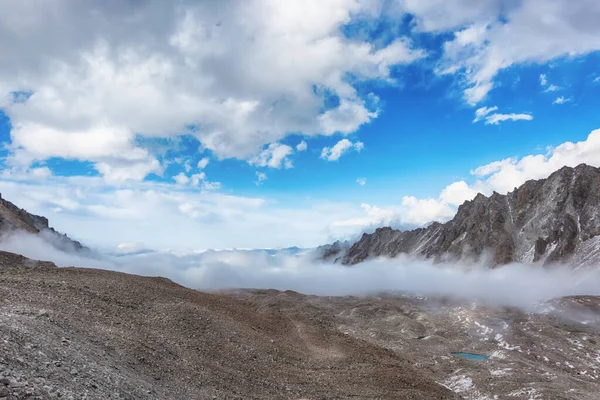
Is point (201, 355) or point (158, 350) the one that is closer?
point (158, 350)

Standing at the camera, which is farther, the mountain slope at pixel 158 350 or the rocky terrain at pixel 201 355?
the rocky terrain at pixel 201 355

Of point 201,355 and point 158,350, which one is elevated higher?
point 158,350

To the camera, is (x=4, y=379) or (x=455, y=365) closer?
(x=4, y=379)

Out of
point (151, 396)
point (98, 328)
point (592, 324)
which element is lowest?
point (592, 324)

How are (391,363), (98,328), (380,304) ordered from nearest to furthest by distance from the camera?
(98,328), (391,363), (380,304)

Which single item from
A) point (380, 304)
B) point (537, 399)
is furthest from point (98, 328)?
point (380, 304)

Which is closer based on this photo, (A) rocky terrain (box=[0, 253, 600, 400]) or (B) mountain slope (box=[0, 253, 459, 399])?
(B) mountain slope (box=[0, 253, 459, 399])

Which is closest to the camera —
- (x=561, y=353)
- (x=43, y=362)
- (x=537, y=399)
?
(x=43, y=362)

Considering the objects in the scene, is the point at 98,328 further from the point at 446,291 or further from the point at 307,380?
the point at 446,291
